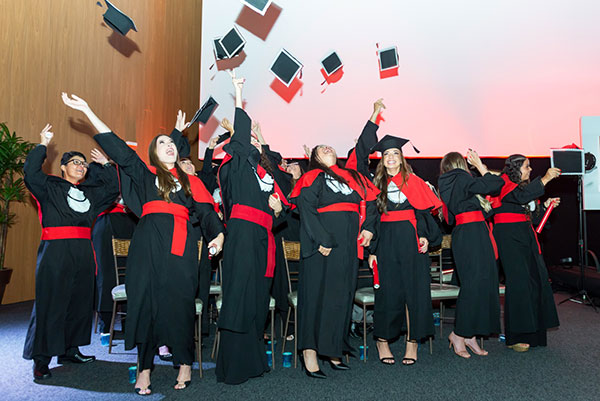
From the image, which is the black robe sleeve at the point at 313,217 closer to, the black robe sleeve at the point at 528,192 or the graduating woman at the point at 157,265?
the graduating woman at the point at 157,265

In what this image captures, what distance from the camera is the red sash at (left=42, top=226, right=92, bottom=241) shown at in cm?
313

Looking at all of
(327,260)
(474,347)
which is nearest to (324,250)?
(327,260)

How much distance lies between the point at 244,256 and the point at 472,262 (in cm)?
180

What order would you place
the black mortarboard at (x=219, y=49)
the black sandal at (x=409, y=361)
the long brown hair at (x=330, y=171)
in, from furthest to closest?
the black mortarboard at (x=219, y=49) → the black sandal at (x=409, y=361) → the long brown hair at (x=330, y=171)

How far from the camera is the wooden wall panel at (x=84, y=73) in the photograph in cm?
530

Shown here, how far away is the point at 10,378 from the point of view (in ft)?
9.56

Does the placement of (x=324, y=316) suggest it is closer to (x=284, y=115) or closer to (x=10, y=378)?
(x=10, y=378)

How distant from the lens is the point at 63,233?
124 inches

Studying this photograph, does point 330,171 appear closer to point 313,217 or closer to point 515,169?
point 313,217

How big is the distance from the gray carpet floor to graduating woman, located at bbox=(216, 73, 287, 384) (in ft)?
0.53

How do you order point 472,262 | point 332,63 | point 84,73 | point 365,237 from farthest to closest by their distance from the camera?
point 84,73
point 332,63
point 472,262
point 365,237

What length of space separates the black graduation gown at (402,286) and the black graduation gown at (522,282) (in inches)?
33.3

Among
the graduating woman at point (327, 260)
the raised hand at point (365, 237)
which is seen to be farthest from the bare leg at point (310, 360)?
the raised hand at point (365, 237)

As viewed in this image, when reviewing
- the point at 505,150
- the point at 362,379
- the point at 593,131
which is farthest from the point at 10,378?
the point at 593,131
